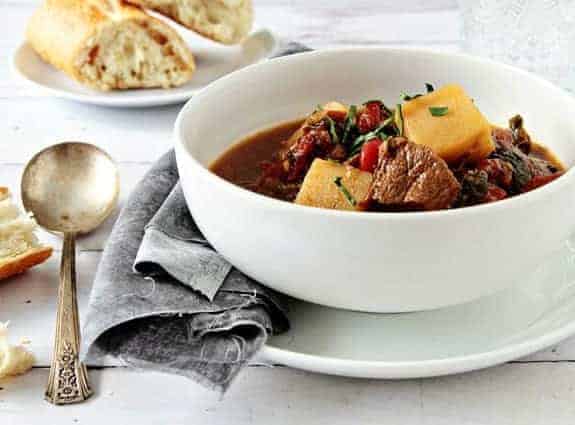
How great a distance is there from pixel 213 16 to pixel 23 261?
193 cm

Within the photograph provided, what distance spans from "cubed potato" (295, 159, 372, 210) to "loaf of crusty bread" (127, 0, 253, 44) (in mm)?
1967

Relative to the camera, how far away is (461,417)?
2082 mm

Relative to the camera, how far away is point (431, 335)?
2191 millimetres

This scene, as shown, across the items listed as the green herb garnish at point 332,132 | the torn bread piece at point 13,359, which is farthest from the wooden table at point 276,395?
the green herb garnish at point 332,132

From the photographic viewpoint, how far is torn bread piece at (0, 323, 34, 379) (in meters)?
2.21

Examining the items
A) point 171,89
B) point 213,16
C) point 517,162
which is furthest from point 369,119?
point 213,16

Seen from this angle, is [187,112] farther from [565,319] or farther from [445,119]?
[565,319]

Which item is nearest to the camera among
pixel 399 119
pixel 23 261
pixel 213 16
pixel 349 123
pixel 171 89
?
pixel 399 119

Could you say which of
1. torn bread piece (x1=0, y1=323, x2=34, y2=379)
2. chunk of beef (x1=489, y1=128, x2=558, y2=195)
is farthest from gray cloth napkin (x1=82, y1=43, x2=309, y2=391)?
chunk of beef (x1=489, y1=128, x2=558, y2=195)

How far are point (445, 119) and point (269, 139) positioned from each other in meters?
0.66

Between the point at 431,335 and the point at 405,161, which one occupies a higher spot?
the point at 405,161

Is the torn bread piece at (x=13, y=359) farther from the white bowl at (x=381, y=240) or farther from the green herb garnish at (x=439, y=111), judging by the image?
the green herb garnish at (x=439, y=111)

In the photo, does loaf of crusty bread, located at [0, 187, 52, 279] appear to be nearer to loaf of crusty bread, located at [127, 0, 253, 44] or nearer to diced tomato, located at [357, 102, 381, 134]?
diced tomato, located at [357, 102, 381, 134]

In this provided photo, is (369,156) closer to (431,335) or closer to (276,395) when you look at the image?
(431,335)
